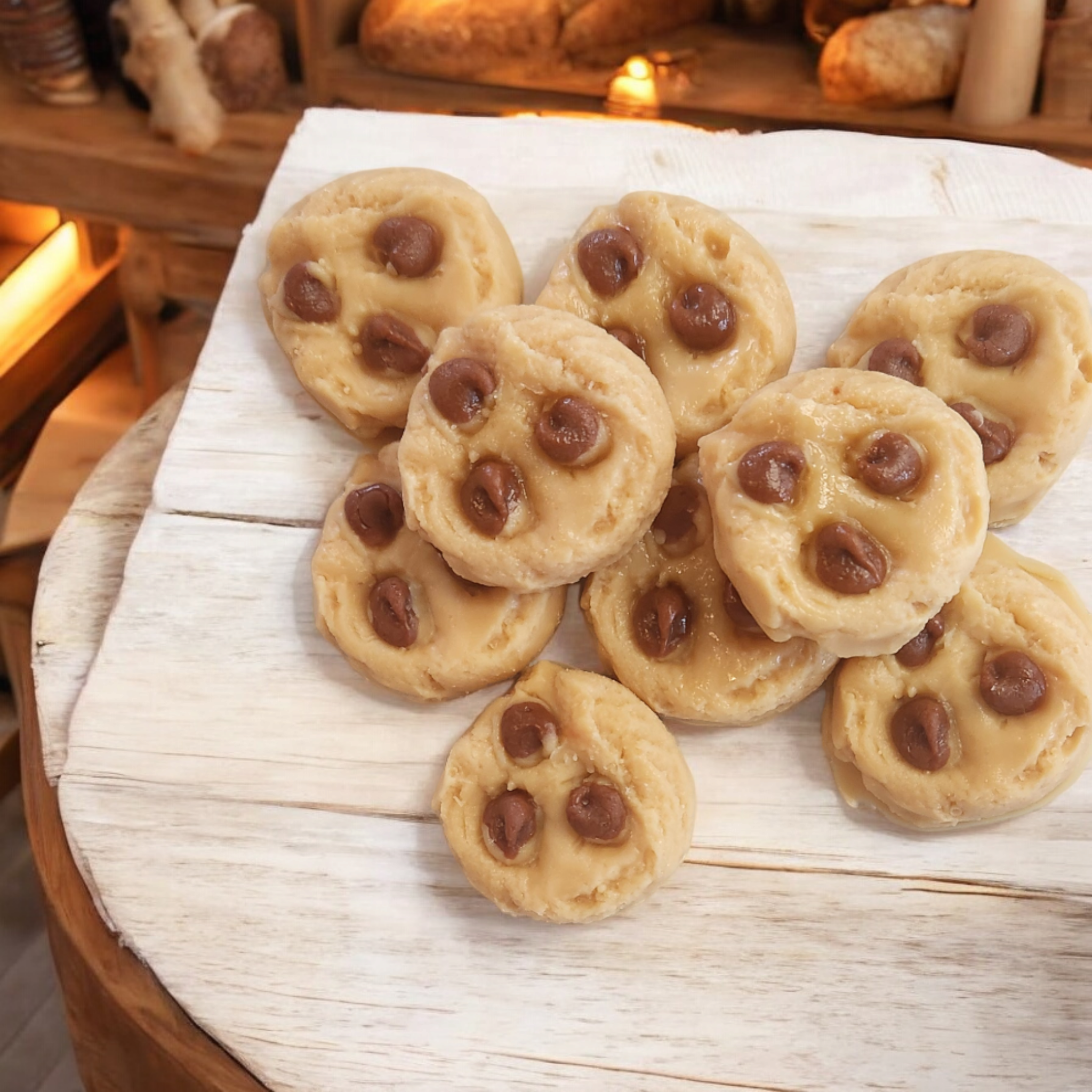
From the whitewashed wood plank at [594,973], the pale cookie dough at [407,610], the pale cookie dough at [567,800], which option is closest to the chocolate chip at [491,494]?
the pale cookie dough at [407,610]

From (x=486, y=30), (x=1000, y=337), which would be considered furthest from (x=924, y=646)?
(x=486, y=30)

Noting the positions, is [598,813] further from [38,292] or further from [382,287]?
[38,292]

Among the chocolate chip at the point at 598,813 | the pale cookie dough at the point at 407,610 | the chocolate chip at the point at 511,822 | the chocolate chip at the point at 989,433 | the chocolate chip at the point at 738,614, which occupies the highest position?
the chocolate chip at the point at 989,433

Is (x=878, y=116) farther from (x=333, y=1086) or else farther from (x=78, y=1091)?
(x=78, y=1091)

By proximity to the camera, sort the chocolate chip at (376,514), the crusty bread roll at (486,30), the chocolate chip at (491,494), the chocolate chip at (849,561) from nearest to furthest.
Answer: the chocolate chip at (849,561)
the chocolate chip at (491,494)
the chocolate chip at (376,514)
the crusty bread roll at (486,30)

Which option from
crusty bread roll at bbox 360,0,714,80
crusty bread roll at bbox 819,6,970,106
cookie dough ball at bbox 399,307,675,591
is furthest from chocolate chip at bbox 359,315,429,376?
crusty bread roll at bbox 819,6,970,106

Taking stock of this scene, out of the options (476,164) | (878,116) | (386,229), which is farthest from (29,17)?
(878,116)

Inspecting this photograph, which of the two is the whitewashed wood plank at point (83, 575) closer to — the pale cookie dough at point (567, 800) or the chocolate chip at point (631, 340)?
→ the pale cookie dough at point (567, 800)
